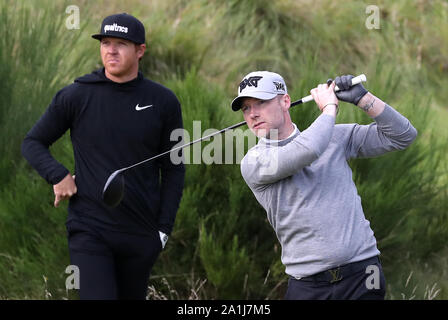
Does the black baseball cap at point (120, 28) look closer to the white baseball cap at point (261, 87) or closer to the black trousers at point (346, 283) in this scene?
the white baseball cap at point (261, 87)

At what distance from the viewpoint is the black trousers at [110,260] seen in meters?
3.68

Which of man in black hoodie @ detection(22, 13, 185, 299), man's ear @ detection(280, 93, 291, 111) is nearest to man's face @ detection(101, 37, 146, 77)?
man in black hoodie @ detection(22, 13, 185, 299)

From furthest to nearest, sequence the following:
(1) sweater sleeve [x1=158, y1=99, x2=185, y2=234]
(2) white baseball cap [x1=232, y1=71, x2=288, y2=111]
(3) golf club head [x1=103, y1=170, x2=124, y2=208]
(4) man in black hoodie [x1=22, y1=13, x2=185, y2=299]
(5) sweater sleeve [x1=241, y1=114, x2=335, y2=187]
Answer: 1. (1) sweater sleeve [x1=158, y1=99, x2=185, y2=234]
2. (4) man in black hoodie [x1=22, y1=13, x2=185, y2=299]
3. (3) golf club head [x1=103, y1=170, x2=124, y2=208]
4. (2) white baseball cap [x1=232, y1=71, x2=288, y2=111]
5. (5) sweater sleeve [x1=241, y1=114, x2=335, y2=187]

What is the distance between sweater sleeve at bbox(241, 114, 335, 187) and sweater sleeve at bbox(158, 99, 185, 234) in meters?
0.82

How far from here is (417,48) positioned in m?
11.1

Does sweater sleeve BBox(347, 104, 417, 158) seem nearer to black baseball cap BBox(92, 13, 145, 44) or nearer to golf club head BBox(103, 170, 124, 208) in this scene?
golf club head BBox(103, 170, 124, 208)

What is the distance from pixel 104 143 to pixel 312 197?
1123mm

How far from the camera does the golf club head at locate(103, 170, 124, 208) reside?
3.63 meters

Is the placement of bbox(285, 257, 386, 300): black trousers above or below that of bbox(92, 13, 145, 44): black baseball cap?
below

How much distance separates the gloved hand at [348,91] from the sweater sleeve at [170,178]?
100cm

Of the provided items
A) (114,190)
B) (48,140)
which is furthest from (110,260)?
(48,140)

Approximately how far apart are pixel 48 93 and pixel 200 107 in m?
1.40
